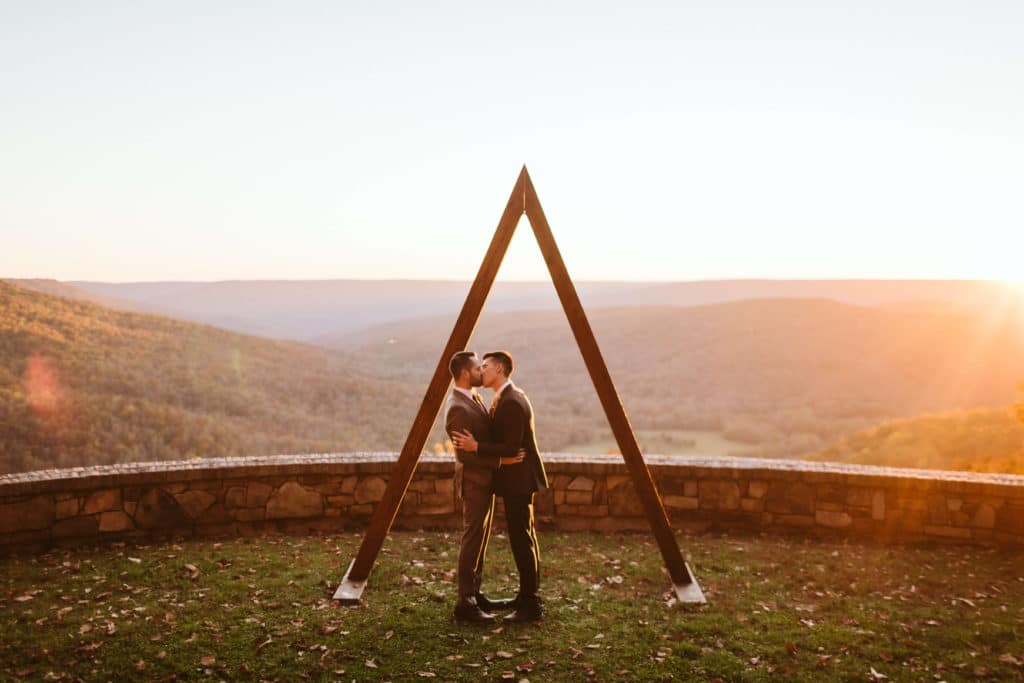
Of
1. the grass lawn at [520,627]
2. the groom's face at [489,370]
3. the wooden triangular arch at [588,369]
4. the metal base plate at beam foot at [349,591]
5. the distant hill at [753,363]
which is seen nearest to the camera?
the grass lawn at [520,627]

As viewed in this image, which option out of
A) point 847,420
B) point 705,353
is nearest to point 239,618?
point 847,420

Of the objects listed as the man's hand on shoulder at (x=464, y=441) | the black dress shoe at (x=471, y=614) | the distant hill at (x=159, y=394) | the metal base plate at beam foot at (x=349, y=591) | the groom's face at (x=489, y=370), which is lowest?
the distant hill at (x=159, y=394)

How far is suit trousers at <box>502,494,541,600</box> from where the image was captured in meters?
5.74

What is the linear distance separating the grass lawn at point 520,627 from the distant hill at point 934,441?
13232 mm

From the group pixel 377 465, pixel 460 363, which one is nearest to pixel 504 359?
pixel 460 363

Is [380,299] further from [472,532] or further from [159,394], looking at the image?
[472,532]

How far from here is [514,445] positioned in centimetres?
559

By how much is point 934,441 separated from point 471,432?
2313 cm

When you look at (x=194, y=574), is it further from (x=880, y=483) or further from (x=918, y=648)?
(x=880, y=483)

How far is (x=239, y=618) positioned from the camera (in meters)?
5.77

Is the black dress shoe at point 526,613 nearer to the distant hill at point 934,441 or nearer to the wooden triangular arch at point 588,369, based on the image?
the wooden triangular arch at point 588,369

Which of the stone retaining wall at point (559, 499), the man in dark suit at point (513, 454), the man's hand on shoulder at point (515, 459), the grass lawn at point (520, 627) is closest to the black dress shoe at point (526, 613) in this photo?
the man in dark suit at point (513, 454)

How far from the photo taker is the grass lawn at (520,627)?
503cm

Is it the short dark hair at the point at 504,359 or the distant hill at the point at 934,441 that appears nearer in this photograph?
the short dark hair at the point at 504,359
